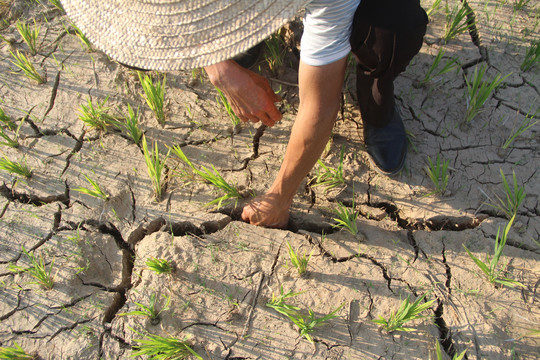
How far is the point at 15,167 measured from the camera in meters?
2.05

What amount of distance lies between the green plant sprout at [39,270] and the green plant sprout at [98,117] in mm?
740

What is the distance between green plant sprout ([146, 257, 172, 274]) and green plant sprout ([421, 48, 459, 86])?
1683 millimetres

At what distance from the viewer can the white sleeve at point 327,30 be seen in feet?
4.26

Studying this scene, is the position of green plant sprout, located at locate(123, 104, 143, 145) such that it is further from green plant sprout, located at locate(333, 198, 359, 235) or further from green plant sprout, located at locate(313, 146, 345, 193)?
green plant sprout, located at locate(333, 198, 359, 235)

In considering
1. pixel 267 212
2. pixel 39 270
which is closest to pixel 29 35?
pixel 39 270

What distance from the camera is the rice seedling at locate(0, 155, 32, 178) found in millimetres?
2012

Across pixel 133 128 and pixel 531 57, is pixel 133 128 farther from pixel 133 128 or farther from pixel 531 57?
pixel 531 57

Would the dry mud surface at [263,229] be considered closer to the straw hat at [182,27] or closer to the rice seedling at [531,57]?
the rice seedling at [531,57]

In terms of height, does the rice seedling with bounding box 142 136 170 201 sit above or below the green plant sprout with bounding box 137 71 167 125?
below

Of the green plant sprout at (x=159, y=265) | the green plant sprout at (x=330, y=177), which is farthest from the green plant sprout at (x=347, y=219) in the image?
the green plant sprout at (x=159, y=265)

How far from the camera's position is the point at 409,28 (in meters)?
1.51

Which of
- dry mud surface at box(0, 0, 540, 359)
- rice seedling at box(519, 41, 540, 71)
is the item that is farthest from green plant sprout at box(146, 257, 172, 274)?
rice seedling at box(519, 41, 540, 71)

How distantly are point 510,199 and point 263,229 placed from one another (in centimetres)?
125

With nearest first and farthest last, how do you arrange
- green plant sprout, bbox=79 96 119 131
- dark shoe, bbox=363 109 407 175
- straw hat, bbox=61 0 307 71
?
straw hat, bbox=61 0 307 71 → dark shoe, bbox=363 109 407 175 → green plant sprout, bbox=79 96 119 131
